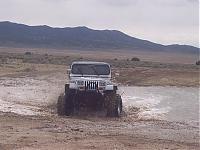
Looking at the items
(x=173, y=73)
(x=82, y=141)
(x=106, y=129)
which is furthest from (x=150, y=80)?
(x=82, y=141)

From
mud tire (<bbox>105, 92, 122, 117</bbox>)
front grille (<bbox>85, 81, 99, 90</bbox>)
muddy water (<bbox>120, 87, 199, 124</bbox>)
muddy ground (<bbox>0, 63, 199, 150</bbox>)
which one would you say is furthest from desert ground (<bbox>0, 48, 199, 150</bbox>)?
front grille (<bbox>85, 81, 99, 90</bbox>)

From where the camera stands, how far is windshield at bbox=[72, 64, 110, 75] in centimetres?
1984

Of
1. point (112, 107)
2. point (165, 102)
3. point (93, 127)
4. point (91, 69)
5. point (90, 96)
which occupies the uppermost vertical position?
point (91, 69)

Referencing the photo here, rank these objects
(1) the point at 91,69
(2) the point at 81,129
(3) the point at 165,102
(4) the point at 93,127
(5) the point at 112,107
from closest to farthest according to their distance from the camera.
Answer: (2) the point at 81,129 < (4) the point at 93,127 < (5) the point at 112,107 < (1) the point at 91,69 < (3) the point at 165,102

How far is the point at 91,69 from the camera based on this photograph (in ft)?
65.6

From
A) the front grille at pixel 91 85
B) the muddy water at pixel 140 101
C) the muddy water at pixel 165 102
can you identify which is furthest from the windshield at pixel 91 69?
the muddy water at pixel 165 102

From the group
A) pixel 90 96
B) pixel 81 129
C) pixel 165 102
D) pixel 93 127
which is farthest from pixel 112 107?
pixel 165 102

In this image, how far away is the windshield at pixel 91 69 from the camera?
19844 millimetres

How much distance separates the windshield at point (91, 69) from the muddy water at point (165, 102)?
2.04 metres

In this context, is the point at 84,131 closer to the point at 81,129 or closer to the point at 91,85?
the point at 81,129

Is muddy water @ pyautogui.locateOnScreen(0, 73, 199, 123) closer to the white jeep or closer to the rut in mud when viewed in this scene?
the rut in mud

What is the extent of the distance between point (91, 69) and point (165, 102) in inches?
241

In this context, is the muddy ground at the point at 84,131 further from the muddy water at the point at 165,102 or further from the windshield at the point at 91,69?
the windshield at the point at 91,69

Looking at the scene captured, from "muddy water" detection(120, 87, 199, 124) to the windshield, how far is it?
2.04 m
